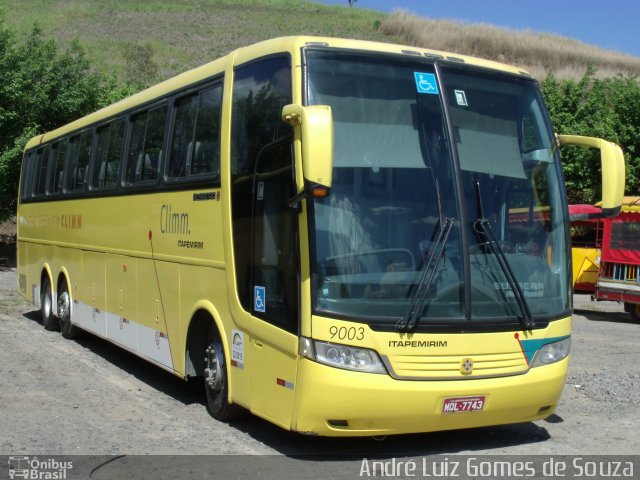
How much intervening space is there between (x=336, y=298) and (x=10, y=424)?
3726 millimetres

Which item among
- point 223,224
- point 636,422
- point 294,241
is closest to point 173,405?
point 223,224

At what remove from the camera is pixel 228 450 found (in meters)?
6.83

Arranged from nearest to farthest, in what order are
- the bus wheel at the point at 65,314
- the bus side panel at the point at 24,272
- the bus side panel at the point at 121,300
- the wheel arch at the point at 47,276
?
the bus side panel at the point at 121,300 < the bus wheel at the point at 65,314 < the wheel arch at the point at 47,276 < the bus side panel at the point at 24,272

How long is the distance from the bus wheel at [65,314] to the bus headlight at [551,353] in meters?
8.76

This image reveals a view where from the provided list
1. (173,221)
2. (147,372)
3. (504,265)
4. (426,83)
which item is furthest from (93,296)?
(504,265)

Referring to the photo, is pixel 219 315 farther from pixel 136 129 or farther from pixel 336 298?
pixel 136 129

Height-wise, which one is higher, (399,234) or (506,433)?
(399,234)

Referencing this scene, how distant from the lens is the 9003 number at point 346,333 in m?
5.92

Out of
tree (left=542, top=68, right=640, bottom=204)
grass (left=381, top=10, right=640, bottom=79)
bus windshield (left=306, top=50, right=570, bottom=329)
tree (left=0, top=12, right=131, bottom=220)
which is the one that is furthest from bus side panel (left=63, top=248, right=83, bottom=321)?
grass (left=381, top=10, right=640, bottom=79)

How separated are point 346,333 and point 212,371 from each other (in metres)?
2.32

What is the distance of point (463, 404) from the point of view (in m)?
6.20

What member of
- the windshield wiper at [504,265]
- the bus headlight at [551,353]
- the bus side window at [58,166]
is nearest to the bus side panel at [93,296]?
the bus side window at [58,166]

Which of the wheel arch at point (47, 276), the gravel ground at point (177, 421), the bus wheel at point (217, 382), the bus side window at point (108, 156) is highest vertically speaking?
the bus side window at point (108, 156)

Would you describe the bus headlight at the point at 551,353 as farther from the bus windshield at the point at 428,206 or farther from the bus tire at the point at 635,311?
the bus tire at the point at 635,311
